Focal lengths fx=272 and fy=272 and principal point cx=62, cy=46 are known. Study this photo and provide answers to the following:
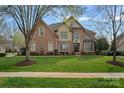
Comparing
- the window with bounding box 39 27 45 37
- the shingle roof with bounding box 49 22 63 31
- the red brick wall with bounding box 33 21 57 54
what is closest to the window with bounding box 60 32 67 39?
the red brick wall with bounding box 33 21 57 54

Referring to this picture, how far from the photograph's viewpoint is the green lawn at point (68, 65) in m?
10.0

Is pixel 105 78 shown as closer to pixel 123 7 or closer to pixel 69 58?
pixel 69 58

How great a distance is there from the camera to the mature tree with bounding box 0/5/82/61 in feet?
33.4

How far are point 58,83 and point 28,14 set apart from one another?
3.32 meters

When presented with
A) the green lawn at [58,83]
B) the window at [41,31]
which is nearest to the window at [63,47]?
the window at [41,31]

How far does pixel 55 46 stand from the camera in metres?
10.6

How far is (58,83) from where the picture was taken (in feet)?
27.5

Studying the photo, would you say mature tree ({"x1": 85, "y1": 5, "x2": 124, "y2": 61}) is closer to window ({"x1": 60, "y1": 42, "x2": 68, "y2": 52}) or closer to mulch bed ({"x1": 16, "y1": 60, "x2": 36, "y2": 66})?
window ({"x1": 60, "y1": 42, "x2": 68, "y2": 52})

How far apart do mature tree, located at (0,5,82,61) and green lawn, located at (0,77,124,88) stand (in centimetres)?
174

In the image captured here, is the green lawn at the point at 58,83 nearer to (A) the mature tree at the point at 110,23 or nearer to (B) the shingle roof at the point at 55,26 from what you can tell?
(A) the mature tree at the point at 110,23

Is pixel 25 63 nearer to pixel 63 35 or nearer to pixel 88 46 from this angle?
pixel 63 35

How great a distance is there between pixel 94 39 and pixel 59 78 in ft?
7.51

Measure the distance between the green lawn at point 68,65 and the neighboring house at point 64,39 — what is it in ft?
1.24
